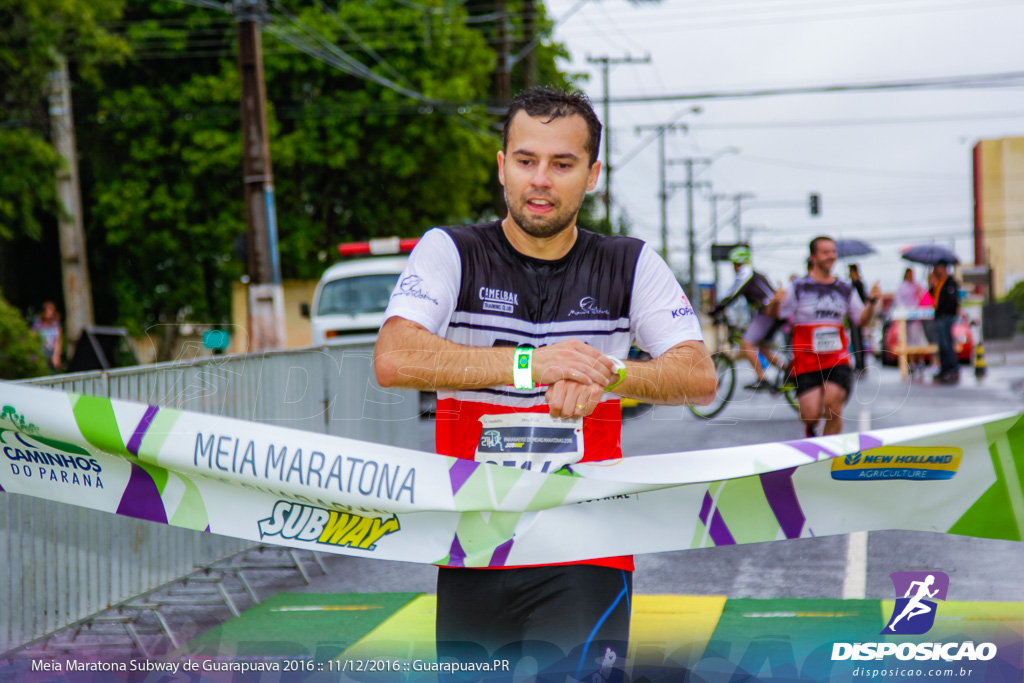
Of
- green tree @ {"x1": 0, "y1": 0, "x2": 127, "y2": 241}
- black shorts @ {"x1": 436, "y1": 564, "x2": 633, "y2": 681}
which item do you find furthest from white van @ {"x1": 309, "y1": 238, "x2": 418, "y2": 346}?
black shorts @ {"x1": 436, "y1": 564, "x2": 633, "y2": 681}

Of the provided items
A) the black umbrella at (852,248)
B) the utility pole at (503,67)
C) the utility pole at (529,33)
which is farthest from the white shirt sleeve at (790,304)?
the utility pole at (529,33)

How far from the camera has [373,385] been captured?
925cm

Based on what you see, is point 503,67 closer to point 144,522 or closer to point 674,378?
point 144,522

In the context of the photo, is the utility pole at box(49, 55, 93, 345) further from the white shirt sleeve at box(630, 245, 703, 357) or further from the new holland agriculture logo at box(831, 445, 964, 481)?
the new holland agriculture logo at box(831, 445, 964, 481)

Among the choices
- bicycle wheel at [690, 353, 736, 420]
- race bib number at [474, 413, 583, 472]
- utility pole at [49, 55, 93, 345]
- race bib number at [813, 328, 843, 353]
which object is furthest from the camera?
utility pole at [49, 55, 93, 345]

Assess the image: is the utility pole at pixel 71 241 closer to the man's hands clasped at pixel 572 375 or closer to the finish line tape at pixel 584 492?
the finish line tape at pixel 584 492

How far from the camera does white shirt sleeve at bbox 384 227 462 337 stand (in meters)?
2.91

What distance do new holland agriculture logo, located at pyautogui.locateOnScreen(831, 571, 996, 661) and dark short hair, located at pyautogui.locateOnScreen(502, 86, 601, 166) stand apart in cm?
159

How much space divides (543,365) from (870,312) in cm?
767

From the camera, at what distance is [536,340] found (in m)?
3.00

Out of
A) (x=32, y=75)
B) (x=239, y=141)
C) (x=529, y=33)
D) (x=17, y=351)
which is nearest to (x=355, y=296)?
(x=17, y=351)

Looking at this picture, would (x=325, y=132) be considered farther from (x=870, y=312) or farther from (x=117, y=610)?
(x=117, y=610)

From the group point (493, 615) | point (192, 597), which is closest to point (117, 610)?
point (192, 597)

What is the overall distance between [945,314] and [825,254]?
11815mm
